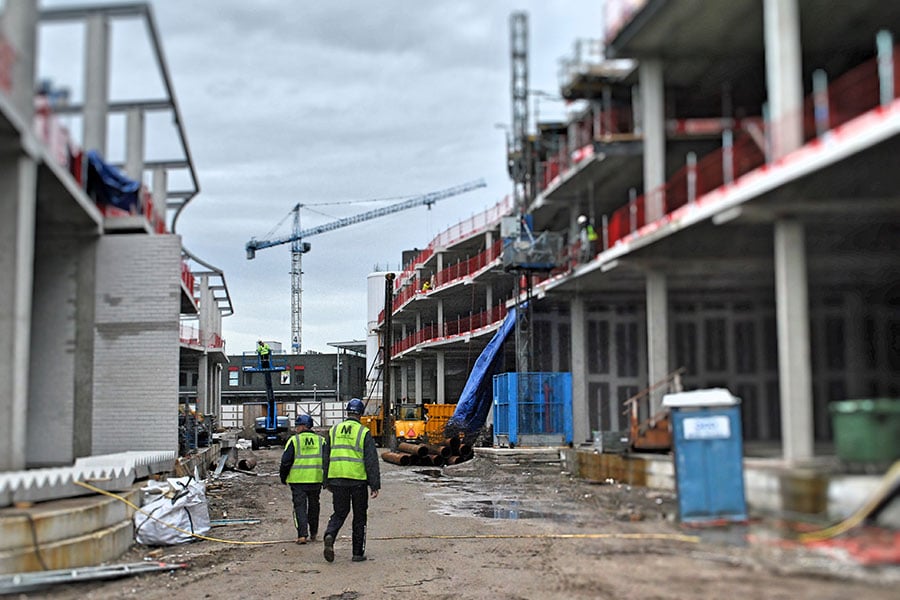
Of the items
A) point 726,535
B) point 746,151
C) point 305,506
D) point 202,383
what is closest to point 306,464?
point 305,506

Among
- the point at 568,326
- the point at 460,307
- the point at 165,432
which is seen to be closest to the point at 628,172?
the point at 568,326

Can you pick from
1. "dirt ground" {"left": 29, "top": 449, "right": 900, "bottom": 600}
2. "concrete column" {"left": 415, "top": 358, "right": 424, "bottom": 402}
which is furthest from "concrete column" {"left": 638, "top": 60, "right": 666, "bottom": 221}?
"concrete column" {"left": 415, "top": 358, "right": 424, "bottom": 402}

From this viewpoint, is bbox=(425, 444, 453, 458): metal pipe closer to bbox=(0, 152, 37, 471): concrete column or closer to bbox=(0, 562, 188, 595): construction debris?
bbox=(0, 562, 188, 595): construction debris

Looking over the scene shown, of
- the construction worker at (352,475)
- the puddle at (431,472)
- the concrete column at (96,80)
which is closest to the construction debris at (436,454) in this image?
the puddle at (431,472)

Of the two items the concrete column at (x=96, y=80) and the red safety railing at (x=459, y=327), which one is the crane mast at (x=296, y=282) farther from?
the concrete column at (x=96, y=80)

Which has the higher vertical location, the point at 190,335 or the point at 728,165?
the point at 728,165

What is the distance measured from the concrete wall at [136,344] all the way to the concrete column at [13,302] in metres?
5.17

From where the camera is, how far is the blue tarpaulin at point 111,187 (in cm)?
1225

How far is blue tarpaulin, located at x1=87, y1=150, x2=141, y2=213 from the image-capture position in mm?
12250

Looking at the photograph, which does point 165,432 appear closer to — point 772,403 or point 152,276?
point 152,276

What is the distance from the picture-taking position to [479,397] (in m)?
33.5

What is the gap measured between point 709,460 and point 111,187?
9.72 meters

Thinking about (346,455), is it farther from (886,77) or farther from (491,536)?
(886,77)

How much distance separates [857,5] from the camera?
15.3 meters
